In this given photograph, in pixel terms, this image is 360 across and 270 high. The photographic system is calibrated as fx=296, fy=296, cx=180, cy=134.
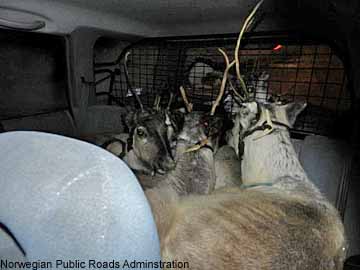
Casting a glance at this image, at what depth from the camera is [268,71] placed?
153 centimetres

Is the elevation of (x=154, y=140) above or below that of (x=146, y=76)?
below

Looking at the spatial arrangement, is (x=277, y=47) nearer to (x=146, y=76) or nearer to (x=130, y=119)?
(x=130, y=119)

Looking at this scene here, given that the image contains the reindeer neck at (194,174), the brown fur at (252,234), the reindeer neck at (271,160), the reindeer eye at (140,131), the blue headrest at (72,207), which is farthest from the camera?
Answer: the reindeer eye at (140,131)

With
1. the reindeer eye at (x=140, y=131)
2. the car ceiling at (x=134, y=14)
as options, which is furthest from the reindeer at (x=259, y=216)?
the car ceiling at (x=134, y=14)

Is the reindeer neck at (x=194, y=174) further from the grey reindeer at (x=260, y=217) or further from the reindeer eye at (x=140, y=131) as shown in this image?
the reindeer eye at (x=140, y=131)

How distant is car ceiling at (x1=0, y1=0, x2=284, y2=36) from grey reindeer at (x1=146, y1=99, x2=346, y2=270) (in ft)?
1.80

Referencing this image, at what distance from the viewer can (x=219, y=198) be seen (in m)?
1.03

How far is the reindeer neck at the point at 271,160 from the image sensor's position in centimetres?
110

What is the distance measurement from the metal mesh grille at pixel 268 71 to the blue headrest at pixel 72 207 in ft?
3.53

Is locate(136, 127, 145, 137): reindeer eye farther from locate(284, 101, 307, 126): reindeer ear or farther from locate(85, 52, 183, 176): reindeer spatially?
locate(284, 101, 307, 126): reindeer ear

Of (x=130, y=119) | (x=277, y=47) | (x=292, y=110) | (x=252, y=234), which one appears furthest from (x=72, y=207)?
(x=277, y=47)

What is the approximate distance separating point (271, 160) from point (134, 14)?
41.8 inches

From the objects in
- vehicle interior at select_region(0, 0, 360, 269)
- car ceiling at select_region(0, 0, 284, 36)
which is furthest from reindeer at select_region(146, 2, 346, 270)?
car ceiling at select_region(0, 0, 284, 36)

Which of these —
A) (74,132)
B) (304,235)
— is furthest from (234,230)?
(74,132)
